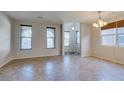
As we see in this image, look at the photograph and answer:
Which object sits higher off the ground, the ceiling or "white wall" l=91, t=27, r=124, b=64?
the ceiling

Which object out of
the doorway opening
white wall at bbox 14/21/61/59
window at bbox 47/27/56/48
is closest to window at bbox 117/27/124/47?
white wall at bbox 14/21/61/59

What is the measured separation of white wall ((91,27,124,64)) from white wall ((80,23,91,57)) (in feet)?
0.92

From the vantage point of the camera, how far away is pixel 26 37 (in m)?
7.71

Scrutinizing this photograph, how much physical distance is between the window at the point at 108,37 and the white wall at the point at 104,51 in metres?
→ 0.25

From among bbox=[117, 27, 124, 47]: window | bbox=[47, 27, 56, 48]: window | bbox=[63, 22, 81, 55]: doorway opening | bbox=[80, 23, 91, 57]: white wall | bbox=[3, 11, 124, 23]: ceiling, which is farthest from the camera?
bbox=[63, 22, 81, 55]: doorway opening

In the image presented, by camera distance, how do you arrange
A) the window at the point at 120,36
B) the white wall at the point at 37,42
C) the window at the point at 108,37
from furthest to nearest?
1. the white wall at the point at 37,42
2. the window at the point at 108,37
3. the window at the point at 120,36

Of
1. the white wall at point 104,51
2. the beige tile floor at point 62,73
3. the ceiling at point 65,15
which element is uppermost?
the ceiling at point 65,15

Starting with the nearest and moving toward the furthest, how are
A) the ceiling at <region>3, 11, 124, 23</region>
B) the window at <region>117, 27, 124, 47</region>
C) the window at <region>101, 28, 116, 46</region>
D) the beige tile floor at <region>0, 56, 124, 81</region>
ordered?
the beige tile floor at <region>0, 56, 124, 81</region> < the ceiling at <region>3, 11, 124, 23</region> < the window at <region>117, 27, 124, 47</region> < the window at <region>101, 28, 116, 46</region>

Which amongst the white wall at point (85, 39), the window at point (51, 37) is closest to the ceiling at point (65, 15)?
the white wall at point (85, 39)

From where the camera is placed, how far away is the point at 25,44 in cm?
772

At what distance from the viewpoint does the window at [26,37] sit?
754 cm

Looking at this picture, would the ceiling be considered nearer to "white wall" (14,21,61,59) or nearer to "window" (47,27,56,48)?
"white wall" (14,21,61,59)

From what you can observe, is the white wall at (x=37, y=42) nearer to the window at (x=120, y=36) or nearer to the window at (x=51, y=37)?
the window at (x=51, y=37)

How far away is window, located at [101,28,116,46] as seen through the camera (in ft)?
21.5
